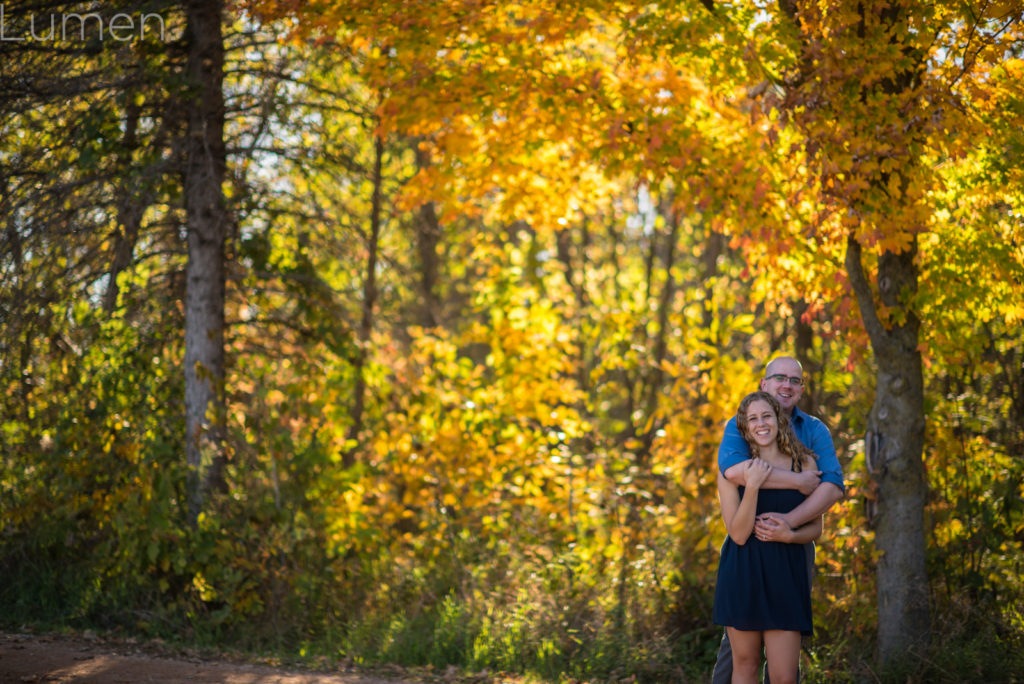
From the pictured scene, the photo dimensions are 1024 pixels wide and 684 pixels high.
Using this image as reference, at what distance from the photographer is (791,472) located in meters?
4.05

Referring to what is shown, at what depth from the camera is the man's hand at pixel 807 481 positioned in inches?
A: 159

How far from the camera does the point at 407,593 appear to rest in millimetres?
7836

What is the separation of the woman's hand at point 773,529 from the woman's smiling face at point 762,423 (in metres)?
0.35

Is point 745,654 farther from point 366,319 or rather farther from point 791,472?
point 366,319

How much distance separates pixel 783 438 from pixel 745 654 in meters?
1.03

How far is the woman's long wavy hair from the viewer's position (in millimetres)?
4146

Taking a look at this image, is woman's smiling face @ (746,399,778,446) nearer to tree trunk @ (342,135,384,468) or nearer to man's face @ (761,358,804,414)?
man's face @ (761,358,804,414)

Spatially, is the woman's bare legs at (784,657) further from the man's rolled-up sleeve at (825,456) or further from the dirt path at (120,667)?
the dirt path at (120,667)

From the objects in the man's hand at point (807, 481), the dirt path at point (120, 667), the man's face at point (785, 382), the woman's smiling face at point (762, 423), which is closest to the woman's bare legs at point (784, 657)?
the man's hand at point (807, 481)

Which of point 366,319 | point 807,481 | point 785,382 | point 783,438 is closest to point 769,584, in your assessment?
point 807,481

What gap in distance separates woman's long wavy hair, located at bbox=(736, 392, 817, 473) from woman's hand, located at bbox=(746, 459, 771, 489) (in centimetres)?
15

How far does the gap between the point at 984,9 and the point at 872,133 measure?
94cm

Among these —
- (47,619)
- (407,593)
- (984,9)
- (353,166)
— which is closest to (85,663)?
(47,619)

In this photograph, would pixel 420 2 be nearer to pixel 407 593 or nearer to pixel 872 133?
pixel 872 133
